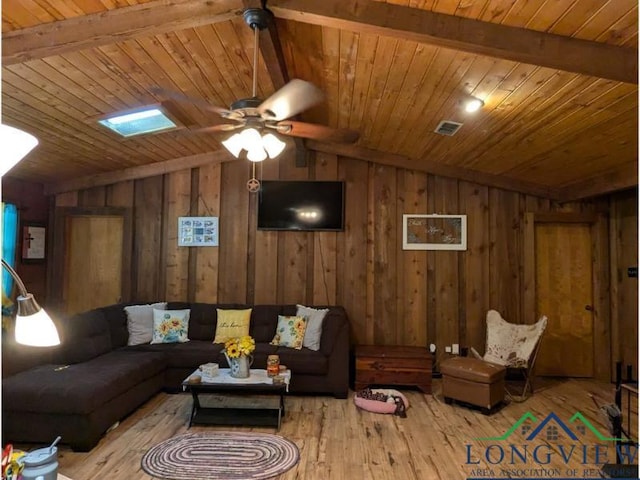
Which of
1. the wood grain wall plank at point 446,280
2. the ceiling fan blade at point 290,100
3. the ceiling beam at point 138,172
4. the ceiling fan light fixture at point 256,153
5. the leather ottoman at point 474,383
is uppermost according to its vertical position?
the ceiling beam at point 138,172

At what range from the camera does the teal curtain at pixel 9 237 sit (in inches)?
179

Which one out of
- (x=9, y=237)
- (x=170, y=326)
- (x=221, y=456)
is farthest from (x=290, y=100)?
(x=9, y=237)

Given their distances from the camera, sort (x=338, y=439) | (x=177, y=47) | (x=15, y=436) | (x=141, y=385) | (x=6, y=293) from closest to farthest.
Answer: (x=177, y=47), (x=15, y=436), (x=338, y=439), (x=141, y=385), (x=6, y=293)

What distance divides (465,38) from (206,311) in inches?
156

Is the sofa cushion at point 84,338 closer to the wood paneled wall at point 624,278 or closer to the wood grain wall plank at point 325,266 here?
the wood grain wall plank at point 325,266

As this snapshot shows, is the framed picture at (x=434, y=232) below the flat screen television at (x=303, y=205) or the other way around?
below

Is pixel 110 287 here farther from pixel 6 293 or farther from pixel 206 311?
pixel 206 311

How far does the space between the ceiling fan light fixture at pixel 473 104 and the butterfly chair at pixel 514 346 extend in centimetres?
246

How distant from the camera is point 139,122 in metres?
3.94

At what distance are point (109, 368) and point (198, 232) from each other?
217 cm

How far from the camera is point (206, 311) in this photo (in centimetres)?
493

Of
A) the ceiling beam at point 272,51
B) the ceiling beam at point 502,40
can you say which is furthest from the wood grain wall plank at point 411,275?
the ceiling beam at point 502,40

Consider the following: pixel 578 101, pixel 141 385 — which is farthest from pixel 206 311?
pixel 578 101

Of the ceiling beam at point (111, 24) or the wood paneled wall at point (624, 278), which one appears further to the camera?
the wood paneled wall at point (624, 278)
